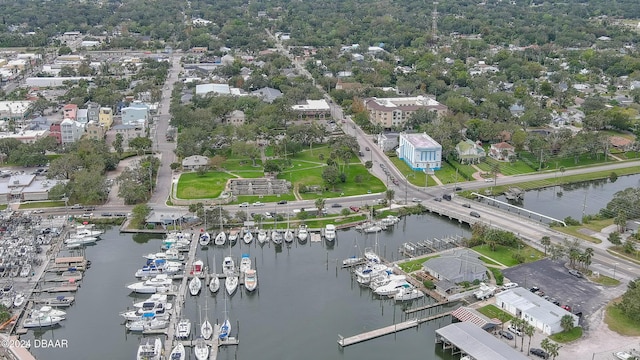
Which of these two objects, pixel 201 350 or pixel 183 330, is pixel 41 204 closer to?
pixel 183 330

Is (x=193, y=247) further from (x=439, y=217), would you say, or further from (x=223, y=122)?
(x=223, y=122)

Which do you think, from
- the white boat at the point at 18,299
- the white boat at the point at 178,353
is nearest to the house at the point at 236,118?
the white boat at the point at 18,299

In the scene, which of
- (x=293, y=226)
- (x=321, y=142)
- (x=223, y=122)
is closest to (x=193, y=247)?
(x=293, y=226)

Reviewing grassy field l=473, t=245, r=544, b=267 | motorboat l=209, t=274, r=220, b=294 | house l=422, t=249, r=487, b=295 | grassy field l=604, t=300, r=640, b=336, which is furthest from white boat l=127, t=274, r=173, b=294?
grassy field l=604, t=300, r=640, b=336

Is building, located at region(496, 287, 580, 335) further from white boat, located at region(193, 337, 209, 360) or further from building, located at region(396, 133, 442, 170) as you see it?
building, located at region(396, 133, 442, 170)

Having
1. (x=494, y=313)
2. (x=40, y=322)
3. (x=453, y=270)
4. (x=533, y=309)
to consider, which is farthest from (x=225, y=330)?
(x=533, y=309)

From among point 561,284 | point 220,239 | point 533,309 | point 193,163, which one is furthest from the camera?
point 193,163
